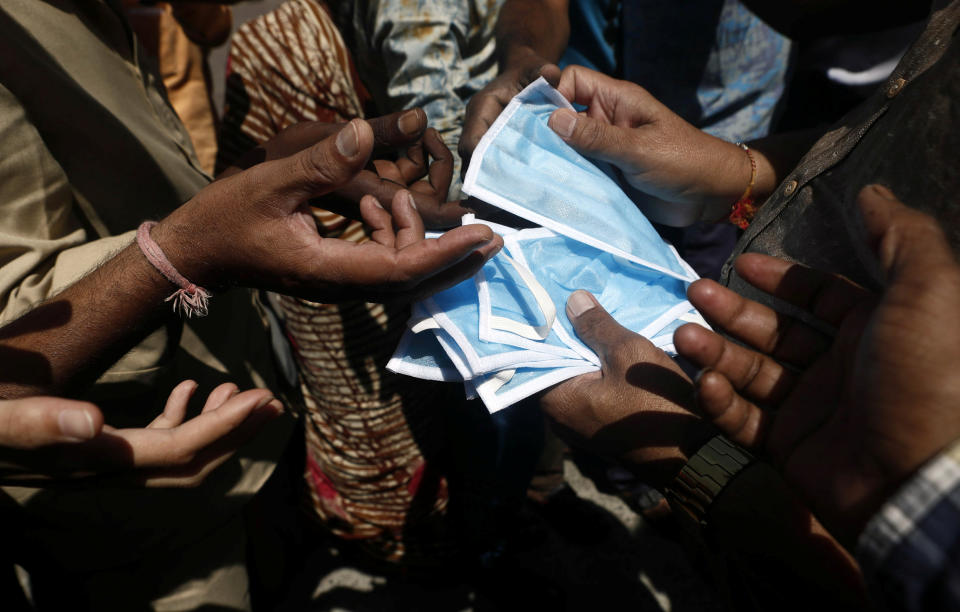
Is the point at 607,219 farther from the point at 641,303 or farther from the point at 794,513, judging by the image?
the point at 794,513

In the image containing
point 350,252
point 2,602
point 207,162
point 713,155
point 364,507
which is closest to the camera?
Result: point 350,252

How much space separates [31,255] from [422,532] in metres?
1.86

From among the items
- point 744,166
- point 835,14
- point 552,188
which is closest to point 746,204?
point 744,166

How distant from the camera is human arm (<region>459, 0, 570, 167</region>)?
61.1 inches

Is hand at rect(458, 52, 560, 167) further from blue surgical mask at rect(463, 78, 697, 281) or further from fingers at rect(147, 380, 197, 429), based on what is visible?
fingers at rect(147, 380, 197, 429)

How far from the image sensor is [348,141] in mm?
987

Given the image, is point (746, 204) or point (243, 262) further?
point (746, 204)

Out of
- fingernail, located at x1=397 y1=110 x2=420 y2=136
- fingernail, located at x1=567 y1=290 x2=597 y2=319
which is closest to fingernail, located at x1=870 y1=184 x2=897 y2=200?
fingernail, located at x1=567 y1=290 x2=597 y2=319

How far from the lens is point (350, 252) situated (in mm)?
1114

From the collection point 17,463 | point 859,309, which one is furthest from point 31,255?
point 859,309

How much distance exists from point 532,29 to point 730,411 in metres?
1.70

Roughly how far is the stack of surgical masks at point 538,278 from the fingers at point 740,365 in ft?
1.14

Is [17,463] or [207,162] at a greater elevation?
[17,463]

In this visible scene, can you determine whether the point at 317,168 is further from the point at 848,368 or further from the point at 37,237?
the point at 848,368
